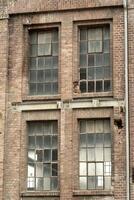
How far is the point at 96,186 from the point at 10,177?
3041 millimetres

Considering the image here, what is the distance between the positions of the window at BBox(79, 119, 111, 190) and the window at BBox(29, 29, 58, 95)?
191 cm

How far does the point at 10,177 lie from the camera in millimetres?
21047

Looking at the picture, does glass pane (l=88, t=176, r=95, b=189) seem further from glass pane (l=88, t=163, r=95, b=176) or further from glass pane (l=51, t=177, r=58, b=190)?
glass pane (l=51, t=177, r=58, b=190)

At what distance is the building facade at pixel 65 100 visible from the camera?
2066 centimetres

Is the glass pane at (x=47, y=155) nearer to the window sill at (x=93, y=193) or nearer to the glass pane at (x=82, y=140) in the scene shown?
the glass pane at (x=82, y=140)

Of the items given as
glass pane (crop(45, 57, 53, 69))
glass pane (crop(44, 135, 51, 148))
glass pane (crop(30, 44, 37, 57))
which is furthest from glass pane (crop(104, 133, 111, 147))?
glass pane (crop(30, 44, 37, 57))

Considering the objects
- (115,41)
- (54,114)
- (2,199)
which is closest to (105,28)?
(115,41)

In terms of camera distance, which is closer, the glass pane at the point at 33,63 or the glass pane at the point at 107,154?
the glass pane at the point at 107,154

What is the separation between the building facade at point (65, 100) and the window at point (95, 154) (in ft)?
0.11

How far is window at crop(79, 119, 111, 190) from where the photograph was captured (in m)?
20.7

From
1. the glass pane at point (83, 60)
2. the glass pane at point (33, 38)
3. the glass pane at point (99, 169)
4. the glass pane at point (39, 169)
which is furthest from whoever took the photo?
the glass pane at point (33, 38)

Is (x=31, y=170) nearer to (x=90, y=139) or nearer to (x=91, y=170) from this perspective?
(x=91, y=170)

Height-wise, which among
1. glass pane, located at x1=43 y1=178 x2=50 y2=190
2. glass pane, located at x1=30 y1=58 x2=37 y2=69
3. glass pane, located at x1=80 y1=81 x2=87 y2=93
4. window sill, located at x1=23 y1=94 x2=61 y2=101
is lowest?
glass pane, located at x1=43 y1=178 x2=50 y2=190

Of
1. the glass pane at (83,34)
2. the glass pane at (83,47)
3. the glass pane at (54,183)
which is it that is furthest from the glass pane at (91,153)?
the glass pane at (83,34)
